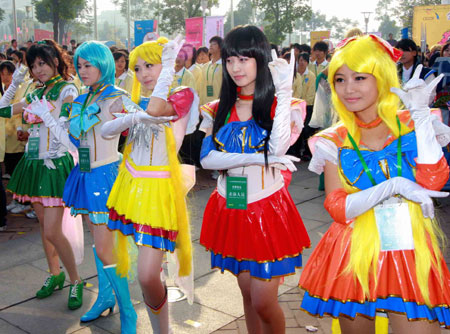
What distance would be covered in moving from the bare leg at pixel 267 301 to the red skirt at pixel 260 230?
124mm

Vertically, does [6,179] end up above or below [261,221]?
below

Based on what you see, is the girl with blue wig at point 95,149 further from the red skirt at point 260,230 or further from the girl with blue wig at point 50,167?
the red skirt at point 260,230

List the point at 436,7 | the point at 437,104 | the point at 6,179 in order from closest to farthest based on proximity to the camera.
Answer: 1. the point at 437,104
2. the point at 6,179
3. the point at 436,7

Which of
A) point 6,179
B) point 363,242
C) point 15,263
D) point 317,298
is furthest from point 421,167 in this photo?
point 6,179

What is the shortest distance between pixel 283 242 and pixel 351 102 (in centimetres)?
86

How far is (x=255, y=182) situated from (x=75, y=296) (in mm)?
1965

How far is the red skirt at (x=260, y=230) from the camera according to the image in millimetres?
2697

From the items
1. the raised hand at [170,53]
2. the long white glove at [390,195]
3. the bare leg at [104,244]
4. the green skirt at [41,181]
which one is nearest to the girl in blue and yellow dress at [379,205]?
the long white glove at [390,195]

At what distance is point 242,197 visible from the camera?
2.68 m

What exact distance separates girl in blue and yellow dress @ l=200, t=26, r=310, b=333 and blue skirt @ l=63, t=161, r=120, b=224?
1.01 meters

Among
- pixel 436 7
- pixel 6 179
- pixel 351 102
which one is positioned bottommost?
pixel 6 179

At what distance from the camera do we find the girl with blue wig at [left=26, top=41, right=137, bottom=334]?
3.51m

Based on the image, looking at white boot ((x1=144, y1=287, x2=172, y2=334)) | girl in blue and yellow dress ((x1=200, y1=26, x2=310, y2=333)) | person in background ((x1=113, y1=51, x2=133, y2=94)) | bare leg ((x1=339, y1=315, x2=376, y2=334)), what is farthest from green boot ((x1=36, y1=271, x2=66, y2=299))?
person in background ((x1=113, y1=51, x2=133, y2=94))

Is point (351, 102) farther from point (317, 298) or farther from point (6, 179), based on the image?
point (6, 179)
